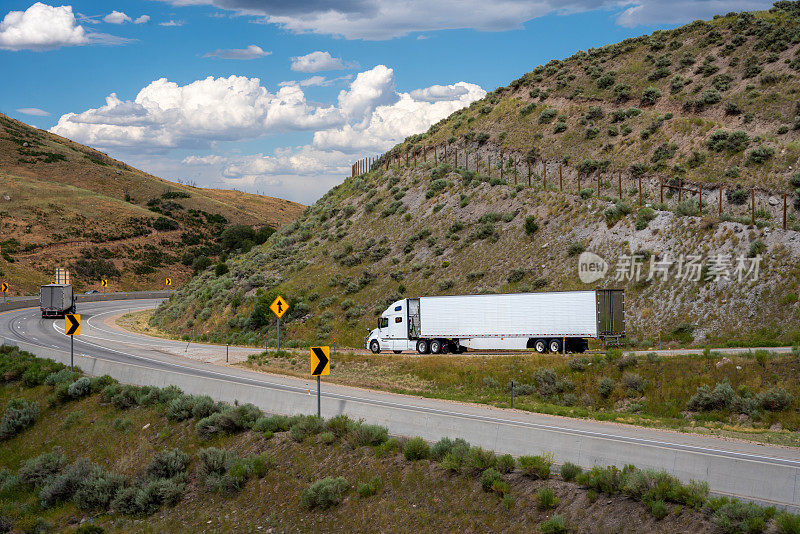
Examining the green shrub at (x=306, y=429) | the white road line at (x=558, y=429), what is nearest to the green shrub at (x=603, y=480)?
the white road line at (x=558, y=429)

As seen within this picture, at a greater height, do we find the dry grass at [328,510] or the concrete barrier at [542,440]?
the concrete barrier at [542,440]

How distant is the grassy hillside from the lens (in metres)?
101

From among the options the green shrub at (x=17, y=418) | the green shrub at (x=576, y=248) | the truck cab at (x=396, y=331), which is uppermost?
the green shrub at (x=576, y=248)

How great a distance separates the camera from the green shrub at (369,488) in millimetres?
15578

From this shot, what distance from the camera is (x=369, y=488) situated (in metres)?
15.6

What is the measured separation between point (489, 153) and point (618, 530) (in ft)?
180

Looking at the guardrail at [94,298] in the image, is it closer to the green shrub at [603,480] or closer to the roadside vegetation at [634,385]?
the roadside vegetation at [634,385]

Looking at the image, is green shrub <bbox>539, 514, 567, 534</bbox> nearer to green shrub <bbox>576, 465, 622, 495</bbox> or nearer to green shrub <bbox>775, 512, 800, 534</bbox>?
green shrub <bbox>576, 465, 622, 495</bbox>

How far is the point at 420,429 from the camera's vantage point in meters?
18.4

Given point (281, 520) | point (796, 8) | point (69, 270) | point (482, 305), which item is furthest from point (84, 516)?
point (69, 270)

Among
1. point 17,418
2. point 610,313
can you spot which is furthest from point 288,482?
point 610,313

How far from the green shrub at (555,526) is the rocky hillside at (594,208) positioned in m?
19.6

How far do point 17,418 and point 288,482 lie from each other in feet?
56.0

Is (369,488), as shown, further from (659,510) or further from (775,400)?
(775,400)
